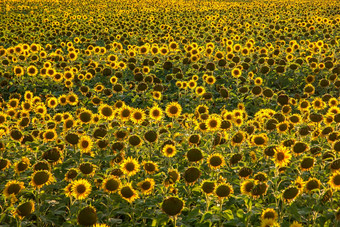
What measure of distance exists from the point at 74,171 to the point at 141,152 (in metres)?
1.35

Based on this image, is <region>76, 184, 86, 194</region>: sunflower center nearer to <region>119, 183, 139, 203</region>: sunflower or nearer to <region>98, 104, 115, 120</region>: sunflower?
<region>119, 183, 139, 203</region>: sunflower

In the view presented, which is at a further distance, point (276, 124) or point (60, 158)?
point (276, 124)

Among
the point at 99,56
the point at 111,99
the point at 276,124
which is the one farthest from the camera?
the point at 99,56

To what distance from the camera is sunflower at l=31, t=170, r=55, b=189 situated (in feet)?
11.8

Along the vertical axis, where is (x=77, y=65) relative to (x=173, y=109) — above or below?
below

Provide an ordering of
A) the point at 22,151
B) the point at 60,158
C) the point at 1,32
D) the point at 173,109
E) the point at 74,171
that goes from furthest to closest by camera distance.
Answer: the point at 1,32
the point at 173,109
the point at 22,151
the point at 60,158
the point at 74,171

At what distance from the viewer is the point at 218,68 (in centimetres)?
1046

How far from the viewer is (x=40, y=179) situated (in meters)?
3.60

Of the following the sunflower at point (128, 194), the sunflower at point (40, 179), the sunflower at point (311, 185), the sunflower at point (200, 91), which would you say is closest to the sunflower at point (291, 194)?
the sunflower at point (311, 185)

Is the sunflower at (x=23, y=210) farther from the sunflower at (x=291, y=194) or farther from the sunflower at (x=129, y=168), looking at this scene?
the sunflower at (x=291, y=194)

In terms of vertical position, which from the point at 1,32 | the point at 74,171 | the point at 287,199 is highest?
the point at 287,199

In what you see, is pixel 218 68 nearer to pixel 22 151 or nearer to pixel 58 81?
pixel 58 81

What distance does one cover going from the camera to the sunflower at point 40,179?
11.8ft

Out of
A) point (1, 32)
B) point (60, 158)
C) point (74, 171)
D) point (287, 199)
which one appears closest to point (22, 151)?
point (60, 158)
